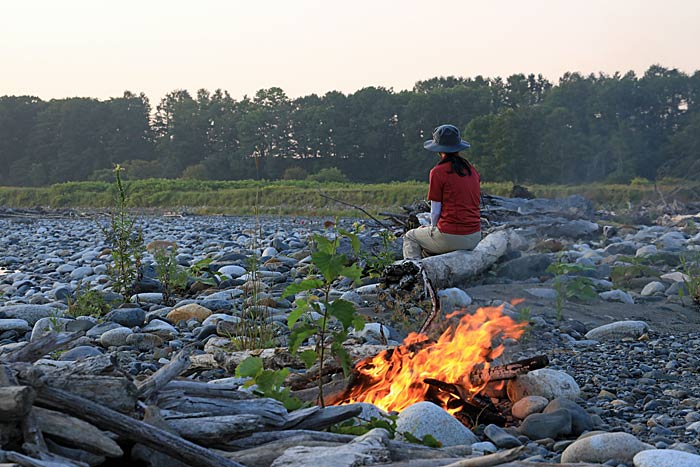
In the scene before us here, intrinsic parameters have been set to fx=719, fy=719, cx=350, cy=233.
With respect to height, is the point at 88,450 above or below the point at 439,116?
below

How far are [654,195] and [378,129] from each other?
1606 inches

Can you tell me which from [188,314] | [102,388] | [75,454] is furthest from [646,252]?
[75,454]

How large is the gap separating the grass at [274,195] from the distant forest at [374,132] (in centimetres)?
1200

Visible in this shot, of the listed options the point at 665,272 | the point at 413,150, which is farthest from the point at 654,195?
the point at 413,150

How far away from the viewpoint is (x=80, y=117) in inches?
2872

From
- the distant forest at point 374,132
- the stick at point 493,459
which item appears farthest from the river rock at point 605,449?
the distant forest at point 374,132

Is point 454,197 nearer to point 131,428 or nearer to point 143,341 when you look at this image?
point 143,341

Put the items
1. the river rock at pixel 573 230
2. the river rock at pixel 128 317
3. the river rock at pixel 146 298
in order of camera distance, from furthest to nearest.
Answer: the river rock at pixel 573 230
the river rock at pixel 146 298
the river rock at pixel 128 317

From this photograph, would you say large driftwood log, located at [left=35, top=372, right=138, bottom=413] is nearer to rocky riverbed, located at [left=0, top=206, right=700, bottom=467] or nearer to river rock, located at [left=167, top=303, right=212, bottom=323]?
rocky riverbed, located at [left=0, top=206, right=700, bottom=467]

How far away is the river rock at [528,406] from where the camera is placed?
13.3 feet

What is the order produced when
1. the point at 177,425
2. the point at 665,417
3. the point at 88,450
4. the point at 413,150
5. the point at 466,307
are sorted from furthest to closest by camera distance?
the point at 413,150 → the point at 466,307 → the point at 665,417 → the point at 177,425 → the point at 88,450

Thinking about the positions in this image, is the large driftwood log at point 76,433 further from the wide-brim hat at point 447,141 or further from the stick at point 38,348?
the wide-brim hat at point 447,141

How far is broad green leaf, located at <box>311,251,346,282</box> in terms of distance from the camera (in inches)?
140

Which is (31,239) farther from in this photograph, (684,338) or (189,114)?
(189,114)
